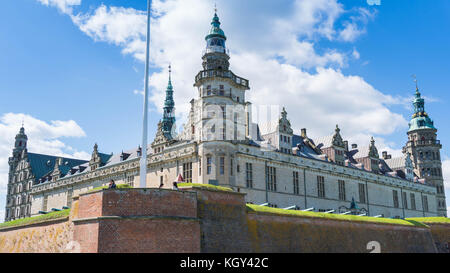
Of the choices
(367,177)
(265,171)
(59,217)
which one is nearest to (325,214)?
(265,171)

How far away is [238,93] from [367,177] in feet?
77.9

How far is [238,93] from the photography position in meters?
49.8

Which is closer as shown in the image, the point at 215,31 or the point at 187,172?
the point at 187,172

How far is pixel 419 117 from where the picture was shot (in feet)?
274

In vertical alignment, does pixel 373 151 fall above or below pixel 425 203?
above

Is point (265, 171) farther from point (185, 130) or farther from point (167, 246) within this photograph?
point (167, 246)

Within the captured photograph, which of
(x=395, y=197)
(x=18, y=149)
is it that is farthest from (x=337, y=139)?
(x=18, y=149)

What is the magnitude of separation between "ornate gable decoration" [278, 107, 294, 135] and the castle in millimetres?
67

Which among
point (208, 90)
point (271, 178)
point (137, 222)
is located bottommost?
point (137, 222)

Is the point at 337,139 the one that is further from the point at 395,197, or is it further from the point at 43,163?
the point at 43,163

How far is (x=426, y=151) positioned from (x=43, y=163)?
226 ft

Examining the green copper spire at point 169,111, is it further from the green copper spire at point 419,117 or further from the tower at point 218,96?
the green copper spire at point 419,117

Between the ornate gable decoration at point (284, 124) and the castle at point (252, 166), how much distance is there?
0.07 metres

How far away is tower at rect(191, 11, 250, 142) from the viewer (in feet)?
149
